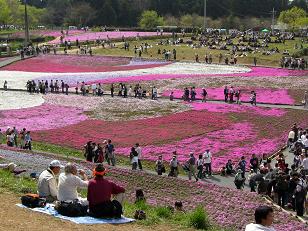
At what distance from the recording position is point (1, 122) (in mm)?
37344

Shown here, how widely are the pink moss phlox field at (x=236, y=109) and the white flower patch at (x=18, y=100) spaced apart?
1249 cm

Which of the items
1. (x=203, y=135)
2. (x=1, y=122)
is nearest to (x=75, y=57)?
(x=1, y=122)

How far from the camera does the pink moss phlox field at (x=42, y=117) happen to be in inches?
1446

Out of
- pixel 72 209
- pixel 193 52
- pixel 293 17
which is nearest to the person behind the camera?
pixel 72 209

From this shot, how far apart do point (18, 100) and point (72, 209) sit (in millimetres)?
35902

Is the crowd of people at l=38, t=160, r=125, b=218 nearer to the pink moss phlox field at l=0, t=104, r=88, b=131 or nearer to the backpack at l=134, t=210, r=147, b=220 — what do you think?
the backpack at l=134, t=210, r=147, b=220

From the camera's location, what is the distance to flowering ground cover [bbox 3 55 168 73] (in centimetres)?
6781

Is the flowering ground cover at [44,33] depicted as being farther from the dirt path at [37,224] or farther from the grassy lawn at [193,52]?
the dirt path at [37,224]

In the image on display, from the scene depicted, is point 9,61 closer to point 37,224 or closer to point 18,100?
point 18,100

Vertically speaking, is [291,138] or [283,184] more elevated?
[283,184]

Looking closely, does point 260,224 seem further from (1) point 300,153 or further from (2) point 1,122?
(2) point 1,122

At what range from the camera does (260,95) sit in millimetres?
46625

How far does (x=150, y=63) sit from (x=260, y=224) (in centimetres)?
6352

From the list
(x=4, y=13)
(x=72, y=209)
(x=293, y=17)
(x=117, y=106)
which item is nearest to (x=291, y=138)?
(x=117, y=106)
